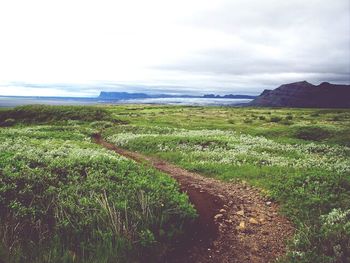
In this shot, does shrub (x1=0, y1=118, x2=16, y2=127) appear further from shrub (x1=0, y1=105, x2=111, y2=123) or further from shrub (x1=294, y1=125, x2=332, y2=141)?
shrub (x1=294, y1=125, x2=332, y2=141)

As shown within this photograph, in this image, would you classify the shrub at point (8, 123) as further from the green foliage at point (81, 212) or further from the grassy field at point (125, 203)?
the green foliage at point (81, 212)

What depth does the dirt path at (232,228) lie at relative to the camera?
10961 mm

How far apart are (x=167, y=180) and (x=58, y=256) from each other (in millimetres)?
8092

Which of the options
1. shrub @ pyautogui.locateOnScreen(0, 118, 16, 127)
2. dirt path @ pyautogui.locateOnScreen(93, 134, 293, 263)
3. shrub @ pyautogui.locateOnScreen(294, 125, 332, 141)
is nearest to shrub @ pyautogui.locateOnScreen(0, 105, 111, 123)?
shrub @ pyautogui.locateOnScreen(0, 118, 16, 127)

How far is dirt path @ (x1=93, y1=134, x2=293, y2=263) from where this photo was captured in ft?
36.0

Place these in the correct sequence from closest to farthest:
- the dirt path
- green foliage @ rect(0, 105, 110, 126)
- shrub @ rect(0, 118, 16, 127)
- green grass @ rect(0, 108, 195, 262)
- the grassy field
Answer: green grass @ rect(0, 108, 195, 262), the grassy field, the dirt path, shrub @ rect(0, 118, 16, 127), green foliage @ rect(0, 105, 110, 126)

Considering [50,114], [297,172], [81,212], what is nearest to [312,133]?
[297,172]

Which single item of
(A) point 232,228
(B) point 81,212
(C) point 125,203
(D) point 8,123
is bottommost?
(A) point 232,228

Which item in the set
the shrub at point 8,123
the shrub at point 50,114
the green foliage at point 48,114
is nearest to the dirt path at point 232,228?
the shrub at point 50,114

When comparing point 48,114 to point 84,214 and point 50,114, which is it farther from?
point 84,214

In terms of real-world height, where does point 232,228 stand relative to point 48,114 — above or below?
below

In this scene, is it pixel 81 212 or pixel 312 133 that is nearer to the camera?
pixel 81 212

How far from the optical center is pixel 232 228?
42.6 feet

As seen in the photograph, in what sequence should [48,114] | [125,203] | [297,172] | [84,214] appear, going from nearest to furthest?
1. [84,214]
2. [125,203]
3. [297,172]
4. [48,114]
